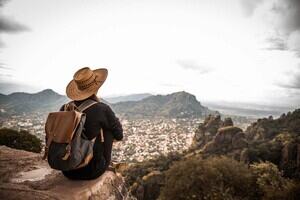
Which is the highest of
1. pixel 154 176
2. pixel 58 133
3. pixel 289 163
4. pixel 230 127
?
pixel 58 133

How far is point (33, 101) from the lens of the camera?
6693 inches

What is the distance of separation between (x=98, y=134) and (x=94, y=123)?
0.73 feet

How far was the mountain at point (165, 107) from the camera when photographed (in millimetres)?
161250

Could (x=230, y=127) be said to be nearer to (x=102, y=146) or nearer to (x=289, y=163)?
(x=289, y=163)

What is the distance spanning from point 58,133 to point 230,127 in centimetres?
4521

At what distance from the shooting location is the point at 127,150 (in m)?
69.4

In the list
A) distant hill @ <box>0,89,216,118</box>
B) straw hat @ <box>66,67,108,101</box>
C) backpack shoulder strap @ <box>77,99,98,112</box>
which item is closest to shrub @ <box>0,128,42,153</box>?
straw hat @ <box>66,67,108,101</box>

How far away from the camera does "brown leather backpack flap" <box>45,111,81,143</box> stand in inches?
131

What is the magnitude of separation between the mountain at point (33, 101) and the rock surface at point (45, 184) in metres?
134

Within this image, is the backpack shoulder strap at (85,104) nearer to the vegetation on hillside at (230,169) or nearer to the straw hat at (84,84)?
the straw hat at (84,84)

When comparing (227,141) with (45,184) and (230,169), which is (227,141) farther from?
(45,184)

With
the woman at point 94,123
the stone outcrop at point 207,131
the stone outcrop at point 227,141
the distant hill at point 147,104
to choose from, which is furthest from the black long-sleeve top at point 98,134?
the distant hill at point 147,104

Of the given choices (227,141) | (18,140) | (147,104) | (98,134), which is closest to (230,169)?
(18,140)

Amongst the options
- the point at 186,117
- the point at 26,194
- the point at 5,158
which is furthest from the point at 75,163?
the point at 186,117
